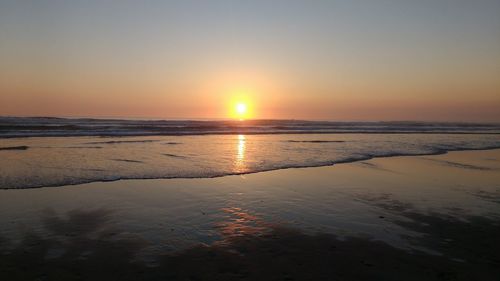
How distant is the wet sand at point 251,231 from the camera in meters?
5.03

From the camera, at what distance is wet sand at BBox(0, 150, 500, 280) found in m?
5.03

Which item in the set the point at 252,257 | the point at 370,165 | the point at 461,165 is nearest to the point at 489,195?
the point at 370,165

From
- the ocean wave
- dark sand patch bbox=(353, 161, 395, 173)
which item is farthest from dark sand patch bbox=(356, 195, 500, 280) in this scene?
the ocean wave

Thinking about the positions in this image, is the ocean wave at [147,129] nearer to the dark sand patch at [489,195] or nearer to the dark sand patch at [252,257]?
the dark sand patch at [252,257]

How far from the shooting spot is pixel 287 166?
49.1 ft

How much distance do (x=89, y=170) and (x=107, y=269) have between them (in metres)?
9.18

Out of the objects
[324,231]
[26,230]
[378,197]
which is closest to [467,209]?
[378,197]

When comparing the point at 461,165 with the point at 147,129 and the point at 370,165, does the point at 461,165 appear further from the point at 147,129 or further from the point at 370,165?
the point at 147,129

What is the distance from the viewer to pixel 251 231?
6.68m

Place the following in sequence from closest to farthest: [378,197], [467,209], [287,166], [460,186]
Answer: [467,209], [378,197], [460,186], [287,166]

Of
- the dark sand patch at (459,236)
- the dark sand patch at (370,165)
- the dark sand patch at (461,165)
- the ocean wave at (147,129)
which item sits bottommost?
the dark sand patch at (459,236)

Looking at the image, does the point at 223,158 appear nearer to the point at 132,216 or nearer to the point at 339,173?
the point at 339,173

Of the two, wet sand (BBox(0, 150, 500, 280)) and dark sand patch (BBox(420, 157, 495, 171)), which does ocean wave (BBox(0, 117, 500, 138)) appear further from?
wet sand (BBox(0, 150, 500, 280))

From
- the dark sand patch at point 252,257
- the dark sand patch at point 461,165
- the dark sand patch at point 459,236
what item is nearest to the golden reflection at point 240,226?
the dark sand patch at point 252,257
